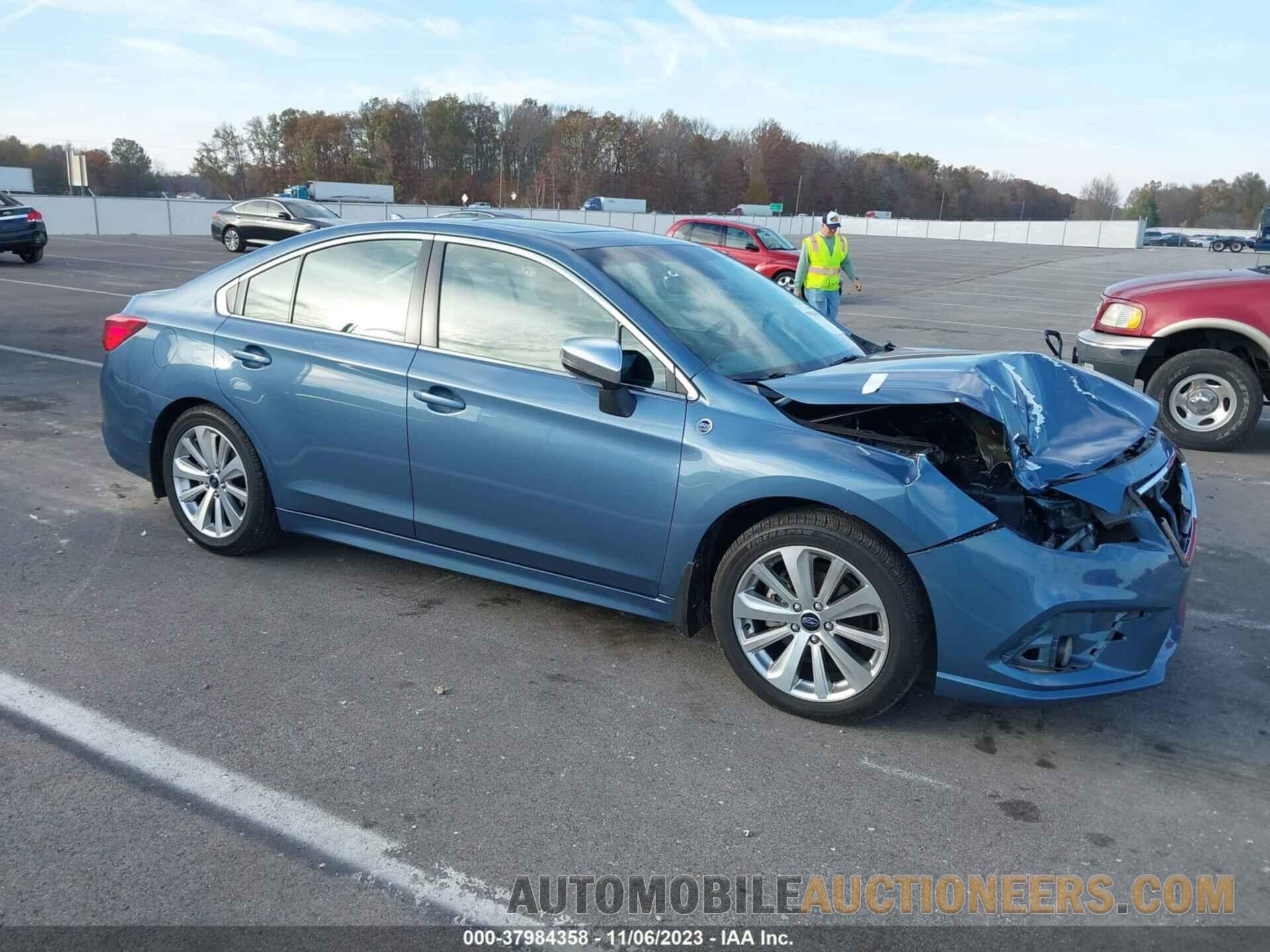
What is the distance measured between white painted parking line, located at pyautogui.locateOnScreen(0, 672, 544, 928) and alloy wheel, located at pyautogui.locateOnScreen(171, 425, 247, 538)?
1327 millimetres

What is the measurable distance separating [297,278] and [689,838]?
315 cm

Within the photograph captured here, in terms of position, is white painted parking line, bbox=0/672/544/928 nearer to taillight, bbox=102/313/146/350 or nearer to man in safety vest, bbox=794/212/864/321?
taillight, bbox=102/313/146/350

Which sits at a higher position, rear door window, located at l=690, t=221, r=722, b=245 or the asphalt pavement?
rear door window, located at l=690, t=221, r=722, b=245

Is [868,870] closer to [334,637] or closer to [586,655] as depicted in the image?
[586,655]

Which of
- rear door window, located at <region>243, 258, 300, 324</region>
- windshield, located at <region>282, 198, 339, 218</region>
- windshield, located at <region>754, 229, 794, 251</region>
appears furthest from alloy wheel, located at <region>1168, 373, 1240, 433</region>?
windshield, located at <region>282, 198, 339, 218</region>

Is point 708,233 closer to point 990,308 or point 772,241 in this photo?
point 772,241

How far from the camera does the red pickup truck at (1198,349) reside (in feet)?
25.2

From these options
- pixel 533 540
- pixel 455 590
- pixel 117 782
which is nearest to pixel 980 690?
pixel 533 540

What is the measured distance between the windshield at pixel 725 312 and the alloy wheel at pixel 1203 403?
436 cm

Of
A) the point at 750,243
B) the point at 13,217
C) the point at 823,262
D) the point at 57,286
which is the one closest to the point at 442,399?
the point at 823,262

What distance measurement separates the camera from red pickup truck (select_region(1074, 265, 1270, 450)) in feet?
25.2

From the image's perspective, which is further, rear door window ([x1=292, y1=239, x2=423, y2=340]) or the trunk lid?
the trunk lid

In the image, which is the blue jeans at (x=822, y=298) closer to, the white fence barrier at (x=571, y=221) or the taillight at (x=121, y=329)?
the white fence barrier at (x=571, y=221)

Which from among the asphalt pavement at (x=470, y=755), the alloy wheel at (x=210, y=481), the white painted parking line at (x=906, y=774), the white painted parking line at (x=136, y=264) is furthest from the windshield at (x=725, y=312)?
the white painted parking line at (x=136, y=264)
